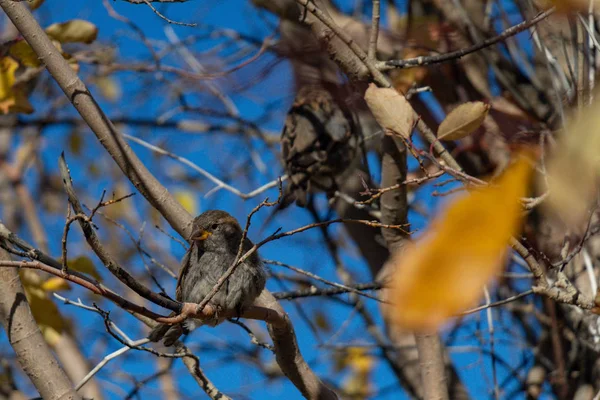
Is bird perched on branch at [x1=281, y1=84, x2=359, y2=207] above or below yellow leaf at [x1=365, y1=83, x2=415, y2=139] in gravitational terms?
above

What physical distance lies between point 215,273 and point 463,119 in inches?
59.2

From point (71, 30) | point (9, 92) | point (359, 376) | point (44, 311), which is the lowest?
point (44, 311)

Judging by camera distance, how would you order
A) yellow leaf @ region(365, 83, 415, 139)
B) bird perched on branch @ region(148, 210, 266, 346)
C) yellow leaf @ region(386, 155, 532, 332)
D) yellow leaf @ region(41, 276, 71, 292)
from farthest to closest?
yellow leaf @ region(41, 276, 71, 292)
bird perched on branch @ region(148, 210, 266, 346)
yellow leaf @ region(365, 83, 415, 139)
yellow leaf @ region(386, 155, 532, 332)

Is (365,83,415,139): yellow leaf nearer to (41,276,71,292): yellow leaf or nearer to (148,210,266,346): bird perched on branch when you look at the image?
(148,210,266,346): bird perched on branch

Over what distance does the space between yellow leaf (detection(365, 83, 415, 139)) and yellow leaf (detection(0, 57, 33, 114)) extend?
198cm

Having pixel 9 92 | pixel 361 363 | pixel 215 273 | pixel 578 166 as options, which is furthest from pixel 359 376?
pixel 578 166

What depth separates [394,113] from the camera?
2.26 metres

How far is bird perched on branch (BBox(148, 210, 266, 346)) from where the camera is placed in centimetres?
295

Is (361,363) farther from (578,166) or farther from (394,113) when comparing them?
(578,166)

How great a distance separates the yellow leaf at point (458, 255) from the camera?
20.2 inches

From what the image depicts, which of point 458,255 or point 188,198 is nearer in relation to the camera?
point 458,255

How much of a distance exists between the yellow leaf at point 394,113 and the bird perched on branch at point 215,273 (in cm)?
102

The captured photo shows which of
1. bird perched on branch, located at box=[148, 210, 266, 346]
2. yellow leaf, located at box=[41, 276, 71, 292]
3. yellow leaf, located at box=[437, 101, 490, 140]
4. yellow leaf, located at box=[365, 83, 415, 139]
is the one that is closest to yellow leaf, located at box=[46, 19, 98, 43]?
bird perched on branch, located at box=[148, 210, 266, 346]

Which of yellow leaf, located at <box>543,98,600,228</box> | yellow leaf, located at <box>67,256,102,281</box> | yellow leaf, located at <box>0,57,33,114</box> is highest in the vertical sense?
yellow leaf, located at <box>0,57,33,114</box>
